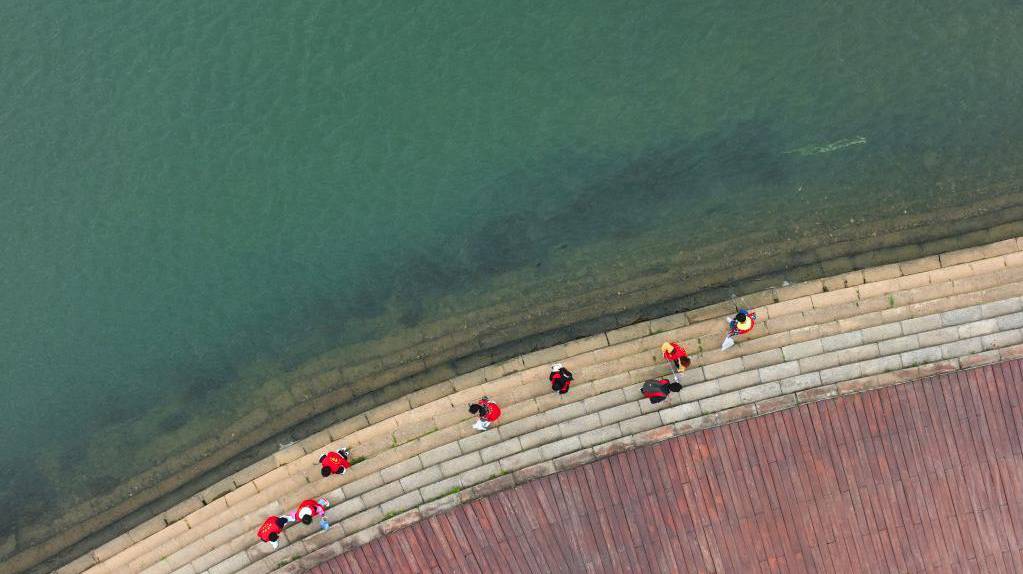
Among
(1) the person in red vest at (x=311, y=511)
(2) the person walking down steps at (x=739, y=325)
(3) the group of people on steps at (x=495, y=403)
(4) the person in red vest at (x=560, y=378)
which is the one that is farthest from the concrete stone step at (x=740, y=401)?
(2) the person walking down steps at (x=739, y=325)

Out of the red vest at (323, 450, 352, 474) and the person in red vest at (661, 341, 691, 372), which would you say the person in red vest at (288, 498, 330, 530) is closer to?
the red vest at (323, 450, 352, 474)

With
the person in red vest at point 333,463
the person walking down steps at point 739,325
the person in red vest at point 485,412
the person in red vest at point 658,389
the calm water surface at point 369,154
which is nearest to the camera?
the person in red vest at point 658,389

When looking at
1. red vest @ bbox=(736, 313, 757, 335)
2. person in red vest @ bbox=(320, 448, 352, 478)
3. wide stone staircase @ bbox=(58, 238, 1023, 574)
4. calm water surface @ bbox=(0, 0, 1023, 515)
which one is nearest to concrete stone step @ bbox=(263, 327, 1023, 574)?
wide stone staircase @ bbox=(58, 238, 1023, 574)

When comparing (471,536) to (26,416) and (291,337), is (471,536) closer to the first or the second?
(291,337)

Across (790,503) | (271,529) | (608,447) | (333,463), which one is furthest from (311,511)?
(790,503)

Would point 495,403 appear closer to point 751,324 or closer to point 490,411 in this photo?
point 490,411

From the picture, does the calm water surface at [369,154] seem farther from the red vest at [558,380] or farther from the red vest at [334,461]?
the red vest at [334,461]
